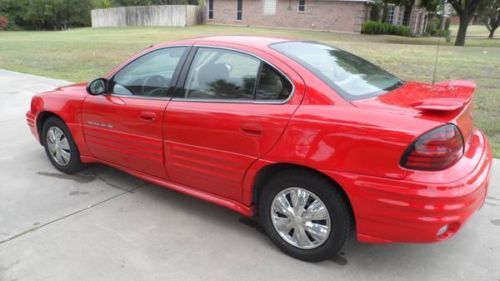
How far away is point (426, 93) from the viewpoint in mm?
3330

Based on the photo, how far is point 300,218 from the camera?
3102mm

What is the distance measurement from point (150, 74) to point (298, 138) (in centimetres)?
174

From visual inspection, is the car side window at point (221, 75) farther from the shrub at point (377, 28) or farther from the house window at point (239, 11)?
the house window at point (239, 11)

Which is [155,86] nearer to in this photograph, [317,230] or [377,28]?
[317,230]

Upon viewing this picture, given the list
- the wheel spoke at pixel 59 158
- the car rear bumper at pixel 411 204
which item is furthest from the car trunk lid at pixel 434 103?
the wheel spoke at pixel 59 158

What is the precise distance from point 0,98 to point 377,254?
8660 millimetres

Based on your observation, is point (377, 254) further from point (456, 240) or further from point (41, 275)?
point (41, 275)

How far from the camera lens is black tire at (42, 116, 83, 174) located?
184 inches

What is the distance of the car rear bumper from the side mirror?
8.08 feet

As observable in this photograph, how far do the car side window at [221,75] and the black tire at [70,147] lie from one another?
1.76m

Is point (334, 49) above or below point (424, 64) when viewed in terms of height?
above

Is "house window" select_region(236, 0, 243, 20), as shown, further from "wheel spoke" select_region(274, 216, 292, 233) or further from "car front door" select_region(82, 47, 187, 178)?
"wheel spoke" select_region(274, 216, 292, 233)

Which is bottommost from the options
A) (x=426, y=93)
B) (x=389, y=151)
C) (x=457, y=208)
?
(x=457, y=208)

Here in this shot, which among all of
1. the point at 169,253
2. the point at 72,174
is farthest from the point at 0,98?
the point at 169,253
